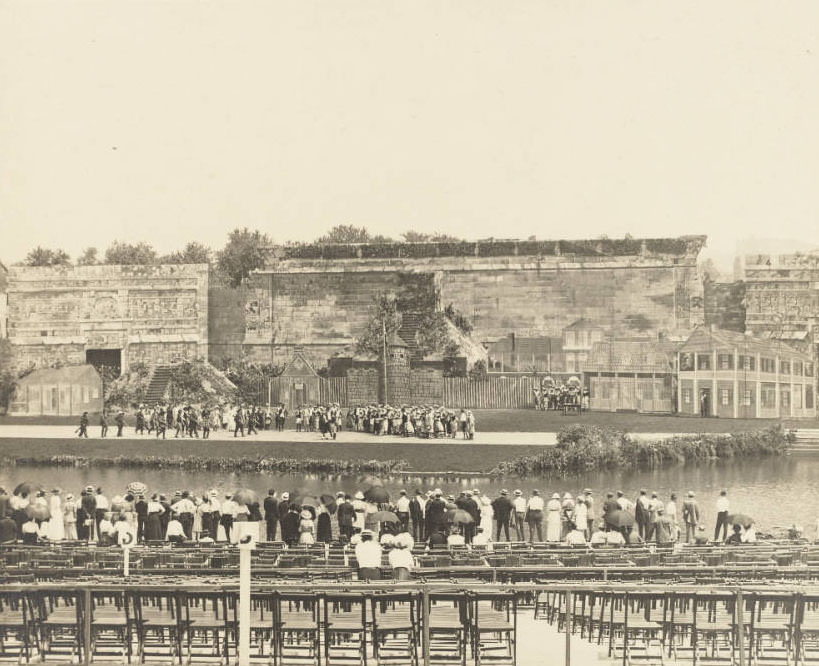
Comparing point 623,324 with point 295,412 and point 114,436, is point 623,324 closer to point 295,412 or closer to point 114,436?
point 295,412

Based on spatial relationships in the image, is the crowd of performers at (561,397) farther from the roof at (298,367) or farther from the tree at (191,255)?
the tree at (191,255)

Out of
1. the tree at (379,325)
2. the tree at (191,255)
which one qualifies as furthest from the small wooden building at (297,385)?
the tree at (191,255)

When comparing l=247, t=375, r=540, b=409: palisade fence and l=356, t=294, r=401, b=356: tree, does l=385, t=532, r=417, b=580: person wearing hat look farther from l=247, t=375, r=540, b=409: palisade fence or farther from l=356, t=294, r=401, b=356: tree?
l=356, t=294, r=401, b=356: tree

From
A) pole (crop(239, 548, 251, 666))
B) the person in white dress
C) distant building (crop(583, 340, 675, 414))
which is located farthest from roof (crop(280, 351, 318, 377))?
pole (crop(239, 548, 251, 666))

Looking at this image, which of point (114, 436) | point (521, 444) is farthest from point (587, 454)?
point (114, 436)

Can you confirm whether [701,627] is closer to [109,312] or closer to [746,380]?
[746,380]

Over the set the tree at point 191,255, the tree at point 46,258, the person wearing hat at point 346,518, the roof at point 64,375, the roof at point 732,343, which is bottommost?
the person wearing hat at point 346,518

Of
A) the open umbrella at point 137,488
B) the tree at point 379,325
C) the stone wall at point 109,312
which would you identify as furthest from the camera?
the stone wall at point 109,312
